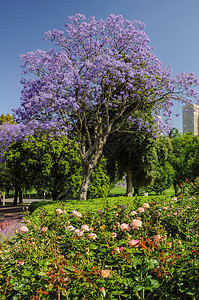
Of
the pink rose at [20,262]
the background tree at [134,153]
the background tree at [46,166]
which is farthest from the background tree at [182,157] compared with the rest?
the pink rose at [20,262]

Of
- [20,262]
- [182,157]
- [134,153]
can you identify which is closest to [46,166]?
[134,153]

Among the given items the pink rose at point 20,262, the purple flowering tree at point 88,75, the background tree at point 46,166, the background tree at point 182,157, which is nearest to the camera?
the pink rose at point 20,262

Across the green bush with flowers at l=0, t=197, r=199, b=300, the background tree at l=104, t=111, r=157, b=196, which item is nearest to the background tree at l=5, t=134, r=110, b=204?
the background tree at l=104, t=111, r=157, b=196

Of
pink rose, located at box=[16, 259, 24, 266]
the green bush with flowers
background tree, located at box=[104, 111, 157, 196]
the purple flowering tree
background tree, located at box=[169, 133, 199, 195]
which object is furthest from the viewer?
background tree, located at box=[169, 133, 199, 195]

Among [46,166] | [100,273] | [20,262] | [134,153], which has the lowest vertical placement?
[20,262]

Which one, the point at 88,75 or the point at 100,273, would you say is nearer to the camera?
the point at 100,273

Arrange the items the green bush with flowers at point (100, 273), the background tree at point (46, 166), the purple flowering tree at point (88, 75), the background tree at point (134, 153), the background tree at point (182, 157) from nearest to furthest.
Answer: the green bush with flowers at point (100, 273), the purple flowering tree at point (88, 75), the background tree at point (134, 153), the background tree at point (46, 166), the background tree at point (182, 157)

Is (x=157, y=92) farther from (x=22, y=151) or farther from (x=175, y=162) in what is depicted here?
(x=175, y=162)

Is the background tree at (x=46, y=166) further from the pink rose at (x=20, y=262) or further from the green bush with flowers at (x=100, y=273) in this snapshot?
the pink rose at (x=20, y=262)

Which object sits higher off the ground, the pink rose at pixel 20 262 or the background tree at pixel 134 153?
the background tree at pixel 134 153

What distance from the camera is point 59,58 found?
1029cm

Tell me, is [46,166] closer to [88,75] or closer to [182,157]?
[88,75]

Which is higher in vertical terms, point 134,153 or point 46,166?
point 134,153

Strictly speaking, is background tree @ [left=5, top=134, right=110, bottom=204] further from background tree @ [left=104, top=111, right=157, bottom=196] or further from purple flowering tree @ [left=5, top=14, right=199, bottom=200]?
purple flowering tree @ [left=5, top=14, right=199, bottom=200]
